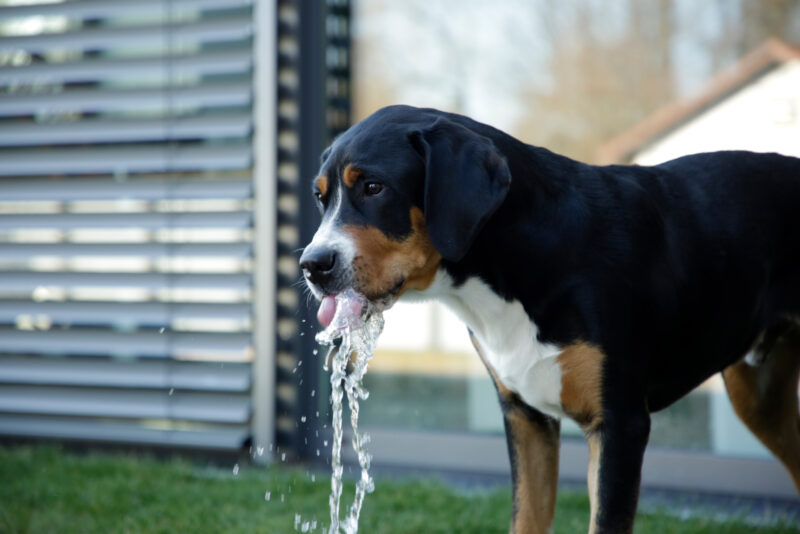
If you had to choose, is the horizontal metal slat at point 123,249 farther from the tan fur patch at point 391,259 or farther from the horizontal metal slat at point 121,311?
the tan fur patch at point 391,259

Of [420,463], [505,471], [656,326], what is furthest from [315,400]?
[656,326]

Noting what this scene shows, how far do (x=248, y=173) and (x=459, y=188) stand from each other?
114 inches

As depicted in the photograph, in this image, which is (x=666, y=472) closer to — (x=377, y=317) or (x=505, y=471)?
(x=505, y=471)

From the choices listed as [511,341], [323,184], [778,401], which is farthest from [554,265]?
[778,401]

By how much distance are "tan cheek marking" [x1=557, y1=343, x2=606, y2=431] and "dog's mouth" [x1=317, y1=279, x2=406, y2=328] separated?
20.3 inches

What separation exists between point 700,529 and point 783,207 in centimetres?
136

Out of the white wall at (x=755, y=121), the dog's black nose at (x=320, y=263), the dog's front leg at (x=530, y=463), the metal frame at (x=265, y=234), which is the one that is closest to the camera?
the dog's black nose at (x=320, y=263)

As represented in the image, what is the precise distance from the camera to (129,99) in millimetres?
5164

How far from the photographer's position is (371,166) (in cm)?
242

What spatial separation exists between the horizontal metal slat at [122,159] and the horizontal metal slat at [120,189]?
67mm

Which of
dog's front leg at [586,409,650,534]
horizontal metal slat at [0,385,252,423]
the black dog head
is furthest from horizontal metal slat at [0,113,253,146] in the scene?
dog's front leg at [586,409,650,534]

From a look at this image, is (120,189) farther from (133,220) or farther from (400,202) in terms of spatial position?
(400,202)

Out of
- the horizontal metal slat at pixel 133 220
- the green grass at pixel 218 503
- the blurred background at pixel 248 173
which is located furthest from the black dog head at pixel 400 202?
the horizontal metal slat at pixel 133 220

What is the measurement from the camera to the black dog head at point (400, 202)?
2.36 meters
